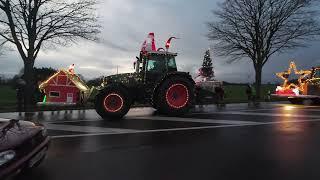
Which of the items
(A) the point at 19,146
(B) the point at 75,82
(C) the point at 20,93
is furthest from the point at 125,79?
(A) the point at 19,146

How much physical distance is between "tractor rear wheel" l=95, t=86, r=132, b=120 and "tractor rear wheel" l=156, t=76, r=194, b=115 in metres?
1.41

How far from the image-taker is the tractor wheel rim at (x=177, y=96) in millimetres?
16188

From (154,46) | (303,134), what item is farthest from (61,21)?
(303,134)

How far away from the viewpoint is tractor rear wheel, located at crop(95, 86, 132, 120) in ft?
49.4

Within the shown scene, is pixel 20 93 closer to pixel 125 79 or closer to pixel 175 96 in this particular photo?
pixel 125 79

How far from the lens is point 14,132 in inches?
231

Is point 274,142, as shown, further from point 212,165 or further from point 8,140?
point 8,140

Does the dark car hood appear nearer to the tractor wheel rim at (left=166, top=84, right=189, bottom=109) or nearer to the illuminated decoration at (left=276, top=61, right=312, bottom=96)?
the tractor wheel rim at (left=166, top=84, right=189, bottom=109)

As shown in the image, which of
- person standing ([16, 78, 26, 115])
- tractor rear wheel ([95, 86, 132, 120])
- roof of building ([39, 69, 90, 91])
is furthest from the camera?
person standing ([16, 78, 26, 115])

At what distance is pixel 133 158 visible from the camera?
306 inches

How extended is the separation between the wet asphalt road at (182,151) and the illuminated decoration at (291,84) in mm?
11542

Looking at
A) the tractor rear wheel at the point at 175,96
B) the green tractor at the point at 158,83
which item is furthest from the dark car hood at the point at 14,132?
the tractor rear wheel at the point at 175,96

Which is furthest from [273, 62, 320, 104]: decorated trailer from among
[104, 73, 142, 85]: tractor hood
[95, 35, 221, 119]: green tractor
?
[104, 73, 142, 85]: tractor hood

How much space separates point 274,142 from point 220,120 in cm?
482
